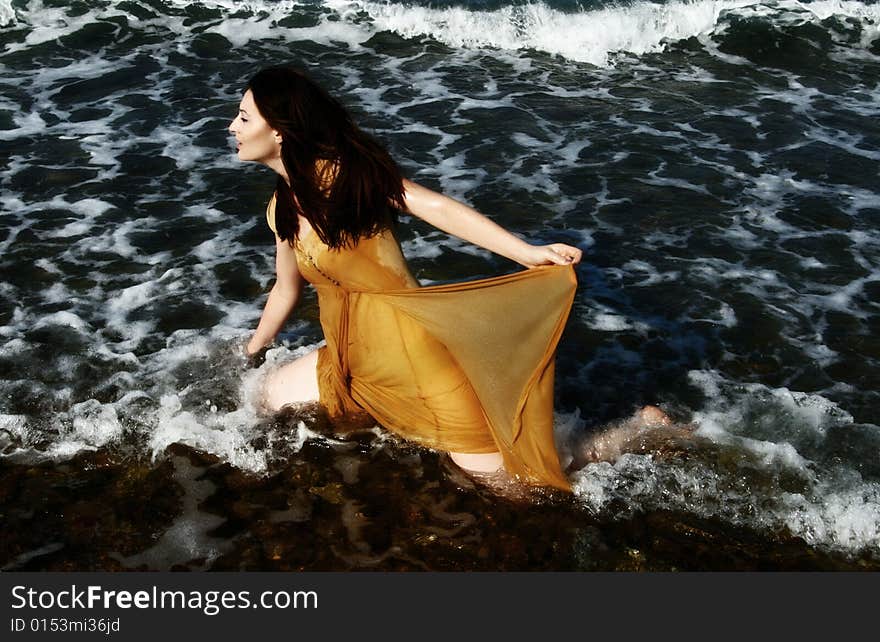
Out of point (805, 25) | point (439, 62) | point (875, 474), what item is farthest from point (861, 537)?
point (805, 25)

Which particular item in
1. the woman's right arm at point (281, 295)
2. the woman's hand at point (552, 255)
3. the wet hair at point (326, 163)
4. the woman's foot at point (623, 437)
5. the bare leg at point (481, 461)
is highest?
the wet hair at point (326, 163)

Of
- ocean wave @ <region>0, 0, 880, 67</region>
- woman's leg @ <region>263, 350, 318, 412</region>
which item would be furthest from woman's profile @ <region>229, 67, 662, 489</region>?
ocean wave @ <region>0, 0, 880, 67</region>

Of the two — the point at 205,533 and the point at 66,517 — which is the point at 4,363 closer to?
the point at 66,517

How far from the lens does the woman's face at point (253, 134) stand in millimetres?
4109

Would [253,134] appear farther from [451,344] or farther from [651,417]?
[651,417]

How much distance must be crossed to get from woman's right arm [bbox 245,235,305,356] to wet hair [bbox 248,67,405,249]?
0.38m

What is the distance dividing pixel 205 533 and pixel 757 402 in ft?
10.0

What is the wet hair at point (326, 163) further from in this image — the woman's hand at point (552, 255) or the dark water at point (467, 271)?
the dark water at point (467, 271)

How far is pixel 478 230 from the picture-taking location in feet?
13.8

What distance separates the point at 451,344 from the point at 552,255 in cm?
66

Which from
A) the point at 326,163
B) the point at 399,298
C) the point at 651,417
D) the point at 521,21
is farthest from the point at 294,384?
the point at 521,21

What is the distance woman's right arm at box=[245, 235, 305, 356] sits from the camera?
4.76m

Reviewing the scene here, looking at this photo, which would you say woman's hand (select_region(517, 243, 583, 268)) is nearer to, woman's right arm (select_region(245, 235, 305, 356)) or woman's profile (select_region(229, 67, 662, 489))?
woman's profile (select_region(229, 67, 662, 489))

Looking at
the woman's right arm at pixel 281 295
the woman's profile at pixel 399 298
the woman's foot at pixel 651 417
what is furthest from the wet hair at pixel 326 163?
the woman's foot at pixel 651 417
